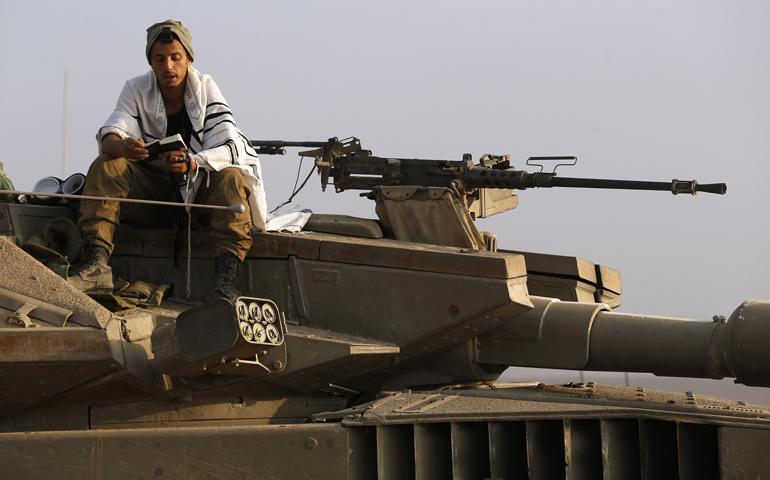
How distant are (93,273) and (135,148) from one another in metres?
0.89

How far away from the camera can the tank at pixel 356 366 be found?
4.60 m

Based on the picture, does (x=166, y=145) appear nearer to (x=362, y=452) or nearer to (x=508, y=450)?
(x=362, y=452)

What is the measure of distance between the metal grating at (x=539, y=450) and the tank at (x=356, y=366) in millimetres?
11

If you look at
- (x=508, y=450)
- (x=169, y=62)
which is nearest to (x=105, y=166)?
(x=169, y=62)

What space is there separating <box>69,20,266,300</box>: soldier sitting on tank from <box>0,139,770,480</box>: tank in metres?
0.29

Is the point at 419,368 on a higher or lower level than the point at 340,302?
lower

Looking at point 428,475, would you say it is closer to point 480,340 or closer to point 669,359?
point 480,340

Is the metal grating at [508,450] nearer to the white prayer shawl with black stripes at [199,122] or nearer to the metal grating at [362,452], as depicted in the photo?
the metal grating at [362,452]

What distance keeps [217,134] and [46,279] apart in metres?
1.64

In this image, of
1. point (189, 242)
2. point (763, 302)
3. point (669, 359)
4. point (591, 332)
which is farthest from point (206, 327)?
point (763, 302)

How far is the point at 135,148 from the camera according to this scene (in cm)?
580

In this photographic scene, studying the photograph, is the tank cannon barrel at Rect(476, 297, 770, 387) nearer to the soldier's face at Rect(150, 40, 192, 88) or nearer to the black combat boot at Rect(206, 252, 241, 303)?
the black combat boot at Rect(206, 252, 241, 303)

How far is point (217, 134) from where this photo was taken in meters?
6.24

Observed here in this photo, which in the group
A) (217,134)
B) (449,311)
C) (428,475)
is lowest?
(428,475)
